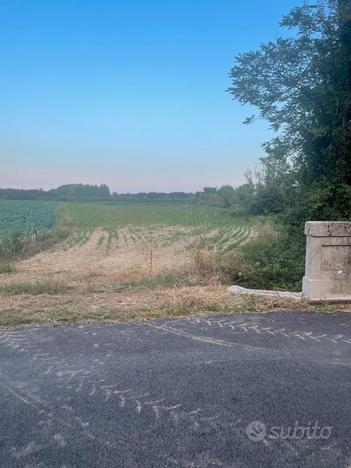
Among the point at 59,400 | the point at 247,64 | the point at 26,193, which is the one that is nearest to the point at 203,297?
the point at 59,400

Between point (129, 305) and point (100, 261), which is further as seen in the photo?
point (100, 261)

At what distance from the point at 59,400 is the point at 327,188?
6.81m

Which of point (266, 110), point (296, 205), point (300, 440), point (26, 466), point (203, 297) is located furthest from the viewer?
point (266, 110)

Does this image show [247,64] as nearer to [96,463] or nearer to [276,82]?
[276,82]

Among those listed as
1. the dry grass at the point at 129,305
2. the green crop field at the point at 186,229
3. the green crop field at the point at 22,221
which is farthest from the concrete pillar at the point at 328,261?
the green crop field at the point at 22,221

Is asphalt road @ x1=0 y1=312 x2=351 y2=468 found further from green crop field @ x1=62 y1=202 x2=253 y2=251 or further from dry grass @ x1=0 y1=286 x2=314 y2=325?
green crop field @ x1=62 y1=202 x2=253 y2=251

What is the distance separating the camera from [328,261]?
5953mm

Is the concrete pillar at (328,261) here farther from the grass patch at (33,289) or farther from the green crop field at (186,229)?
the grass patch at (33,289)

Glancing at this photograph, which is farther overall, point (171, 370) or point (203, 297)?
point (203, 297)

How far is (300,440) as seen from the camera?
2412 mm

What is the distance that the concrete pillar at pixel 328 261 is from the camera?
230 inches

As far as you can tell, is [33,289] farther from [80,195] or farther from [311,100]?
[80,195]

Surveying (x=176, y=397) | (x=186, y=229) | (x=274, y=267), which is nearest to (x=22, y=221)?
(x=186, y=229)

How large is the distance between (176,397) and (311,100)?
24.7 feet
